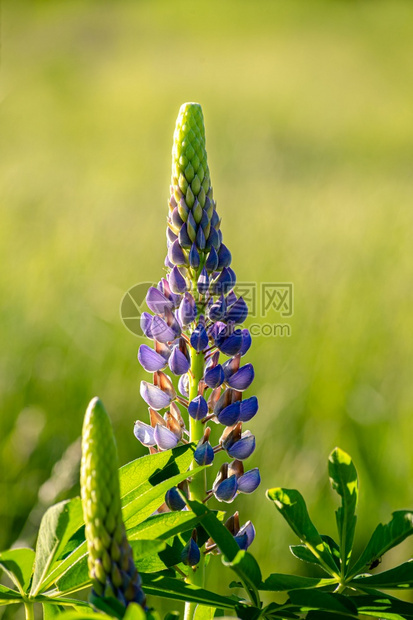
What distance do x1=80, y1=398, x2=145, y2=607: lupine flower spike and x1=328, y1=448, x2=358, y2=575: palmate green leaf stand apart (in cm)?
30

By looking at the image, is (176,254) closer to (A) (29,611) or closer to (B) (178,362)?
(B) (178,362)

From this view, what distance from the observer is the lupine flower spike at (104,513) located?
54 cm

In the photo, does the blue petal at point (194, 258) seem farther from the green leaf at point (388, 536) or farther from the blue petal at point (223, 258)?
the green leaf at point (388, 536)

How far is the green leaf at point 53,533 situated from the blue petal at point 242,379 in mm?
298

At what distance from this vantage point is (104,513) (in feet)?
1.83

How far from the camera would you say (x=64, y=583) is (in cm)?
73

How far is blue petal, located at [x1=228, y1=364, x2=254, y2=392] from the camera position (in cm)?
94

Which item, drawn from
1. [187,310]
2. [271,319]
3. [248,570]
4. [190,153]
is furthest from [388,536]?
[271,319]

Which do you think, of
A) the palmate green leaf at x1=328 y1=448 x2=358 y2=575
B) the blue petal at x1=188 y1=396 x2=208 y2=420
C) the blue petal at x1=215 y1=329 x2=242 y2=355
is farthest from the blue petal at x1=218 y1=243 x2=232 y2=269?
the palmate green leaf at x1=328 y1=448 x2=358 y2=575

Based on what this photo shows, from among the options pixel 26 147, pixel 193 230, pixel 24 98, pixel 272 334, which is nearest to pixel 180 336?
pixel 193 230

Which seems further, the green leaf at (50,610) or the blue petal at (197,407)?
the blue petal at (197,407)

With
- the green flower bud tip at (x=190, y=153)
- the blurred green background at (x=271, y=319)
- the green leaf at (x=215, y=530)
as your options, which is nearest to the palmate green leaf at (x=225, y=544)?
the green leaf at (x=215, y=530)

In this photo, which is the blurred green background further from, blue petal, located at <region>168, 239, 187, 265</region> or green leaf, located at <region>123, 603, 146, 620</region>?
green leaf, located at <region>123, 603, 146, 620</region>

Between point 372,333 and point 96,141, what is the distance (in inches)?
518
